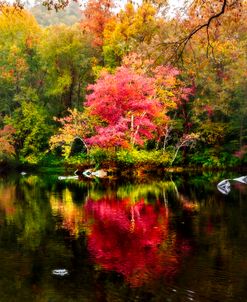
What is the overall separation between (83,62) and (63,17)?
128 feet

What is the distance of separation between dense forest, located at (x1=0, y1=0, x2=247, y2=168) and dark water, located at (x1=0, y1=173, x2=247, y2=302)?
6746 mm

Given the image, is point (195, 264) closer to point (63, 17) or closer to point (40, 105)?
point (40, 105)

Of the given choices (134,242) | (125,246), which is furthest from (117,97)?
(125,246)

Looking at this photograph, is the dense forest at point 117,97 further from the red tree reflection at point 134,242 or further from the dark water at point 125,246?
the red tree reflection at point 134,242

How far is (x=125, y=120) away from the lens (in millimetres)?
25906

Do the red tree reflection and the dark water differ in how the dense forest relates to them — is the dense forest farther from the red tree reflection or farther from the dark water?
the red tree reflection

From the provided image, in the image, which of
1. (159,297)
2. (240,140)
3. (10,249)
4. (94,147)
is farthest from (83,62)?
(159,297)

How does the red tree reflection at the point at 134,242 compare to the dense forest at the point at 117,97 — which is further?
the dense forest at the point at 117,97

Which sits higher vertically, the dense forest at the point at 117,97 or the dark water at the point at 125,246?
the dense forest at the point at 117,97

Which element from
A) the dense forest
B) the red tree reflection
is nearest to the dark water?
the red tree reflection

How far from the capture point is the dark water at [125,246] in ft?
23.3

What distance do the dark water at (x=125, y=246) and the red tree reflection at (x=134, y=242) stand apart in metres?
0.02

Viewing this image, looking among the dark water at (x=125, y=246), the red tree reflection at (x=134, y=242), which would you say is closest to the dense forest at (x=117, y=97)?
→ the dark water at (x=125, y=246)

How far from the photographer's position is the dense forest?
2633 centimetres
